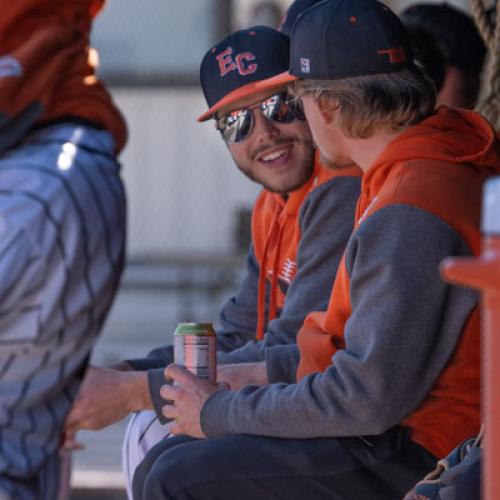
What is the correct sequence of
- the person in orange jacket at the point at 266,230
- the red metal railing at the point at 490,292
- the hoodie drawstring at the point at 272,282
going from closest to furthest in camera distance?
the red metal railing at the point at 490,292, the person in orange jacket at the point at 266,230, the hoodie drawstring at the point at 272,282

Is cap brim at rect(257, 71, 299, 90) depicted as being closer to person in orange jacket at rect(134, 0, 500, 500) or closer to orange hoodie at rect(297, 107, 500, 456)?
person in orange jacket at rect(134, 0, 500, 500)

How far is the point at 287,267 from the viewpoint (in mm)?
3475

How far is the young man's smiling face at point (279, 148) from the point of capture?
3391 mm

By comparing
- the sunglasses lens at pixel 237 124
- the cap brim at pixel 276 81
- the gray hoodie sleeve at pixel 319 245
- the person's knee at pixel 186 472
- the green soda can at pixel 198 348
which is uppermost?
the cap brim at pixel 276 81

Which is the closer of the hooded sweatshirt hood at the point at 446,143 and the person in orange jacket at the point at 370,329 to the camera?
the person in orange jacket at the point at 370,329

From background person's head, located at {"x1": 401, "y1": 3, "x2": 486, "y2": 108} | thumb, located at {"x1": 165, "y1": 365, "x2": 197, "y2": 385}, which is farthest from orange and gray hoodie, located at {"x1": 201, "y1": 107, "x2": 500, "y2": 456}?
background person's head, located at {"x1": 401, "y1": 3, "x2": 486, "y2": 108}

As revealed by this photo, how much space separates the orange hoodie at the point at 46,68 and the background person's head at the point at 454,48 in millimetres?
2218

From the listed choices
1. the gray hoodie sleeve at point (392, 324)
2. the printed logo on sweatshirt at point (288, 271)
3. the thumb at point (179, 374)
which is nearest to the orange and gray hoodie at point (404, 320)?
the gray hoodie sleeve at point (392, 324)

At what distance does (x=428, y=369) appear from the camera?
260 cm

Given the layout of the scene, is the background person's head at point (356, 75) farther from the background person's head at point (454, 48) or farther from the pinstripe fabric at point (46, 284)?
the background person's head at point (454, 48)

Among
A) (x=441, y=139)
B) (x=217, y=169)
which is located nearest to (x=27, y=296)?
(x=441, y=139)

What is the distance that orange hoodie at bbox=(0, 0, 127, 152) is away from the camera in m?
2.01

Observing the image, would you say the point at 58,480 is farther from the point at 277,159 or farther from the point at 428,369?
the point at 277,159

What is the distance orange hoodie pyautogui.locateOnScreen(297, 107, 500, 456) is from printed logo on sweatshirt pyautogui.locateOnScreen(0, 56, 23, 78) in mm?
868
